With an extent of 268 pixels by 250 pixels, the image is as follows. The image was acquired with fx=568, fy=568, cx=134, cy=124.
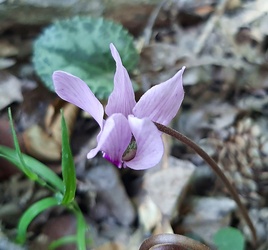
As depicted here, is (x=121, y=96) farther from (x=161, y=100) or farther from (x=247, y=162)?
(x=247, y=162)

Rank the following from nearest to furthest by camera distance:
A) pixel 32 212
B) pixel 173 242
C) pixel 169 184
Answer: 1. pixel 173 242
2. pixel 32 212
3. pixel 169 184

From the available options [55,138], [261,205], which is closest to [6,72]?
[55,138]

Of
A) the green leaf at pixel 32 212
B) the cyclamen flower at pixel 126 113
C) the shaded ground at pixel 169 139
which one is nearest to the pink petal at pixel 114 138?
the cyclamen flower at pixel 126 113

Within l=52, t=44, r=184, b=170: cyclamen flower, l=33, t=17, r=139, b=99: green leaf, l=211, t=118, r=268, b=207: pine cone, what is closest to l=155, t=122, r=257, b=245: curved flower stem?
l=52, t=44, r=184, b=170: cyclamen flower

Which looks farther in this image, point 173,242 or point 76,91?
point 173,242

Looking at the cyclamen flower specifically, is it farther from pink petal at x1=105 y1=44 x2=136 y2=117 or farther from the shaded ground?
the shaded ground

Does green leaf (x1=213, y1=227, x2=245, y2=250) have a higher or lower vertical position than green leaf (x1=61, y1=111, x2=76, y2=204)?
lower

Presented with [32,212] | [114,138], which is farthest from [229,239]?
[114,138]
